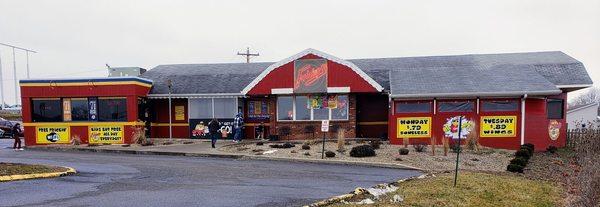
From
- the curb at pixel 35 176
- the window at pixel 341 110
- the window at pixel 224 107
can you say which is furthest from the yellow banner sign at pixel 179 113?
the curb at pixel 35 176

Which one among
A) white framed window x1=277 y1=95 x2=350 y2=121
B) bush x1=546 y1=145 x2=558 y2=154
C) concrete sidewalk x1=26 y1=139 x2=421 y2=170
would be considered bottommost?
bush x1=546 y1=145 x2=558 y2=154

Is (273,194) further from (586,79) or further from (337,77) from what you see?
(586,79)

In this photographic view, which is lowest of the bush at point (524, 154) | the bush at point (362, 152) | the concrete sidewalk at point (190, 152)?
the concrete sidewalk at point (190, 152)

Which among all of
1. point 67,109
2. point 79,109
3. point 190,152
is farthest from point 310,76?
point 67,109

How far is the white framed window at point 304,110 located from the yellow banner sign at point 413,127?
9.87 ft

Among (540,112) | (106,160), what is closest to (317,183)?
(106,160)

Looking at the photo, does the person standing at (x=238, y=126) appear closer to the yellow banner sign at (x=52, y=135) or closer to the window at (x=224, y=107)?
the window at (x=224, y=107)

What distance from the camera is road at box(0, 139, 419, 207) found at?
27.5 feet

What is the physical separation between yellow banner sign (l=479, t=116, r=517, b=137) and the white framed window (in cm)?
648

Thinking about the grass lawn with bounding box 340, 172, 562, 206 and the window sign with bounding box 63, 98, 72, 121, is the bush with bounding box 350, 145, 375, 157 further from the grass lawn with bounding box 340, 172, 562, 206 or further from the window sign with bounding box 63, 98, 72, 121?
the window sign with bounding box 63, 98, 72, 121

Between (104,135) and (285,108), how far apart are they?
9.53 meters

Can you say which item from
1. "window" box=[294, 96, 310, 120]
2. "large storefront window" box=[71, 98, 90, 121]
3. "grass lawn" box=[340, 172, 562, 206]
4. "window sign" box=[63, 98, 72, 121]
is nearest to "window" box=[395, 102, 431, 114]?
"window" box=[294, 96, 310, 120]

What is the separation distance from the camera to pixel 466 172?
1266cm

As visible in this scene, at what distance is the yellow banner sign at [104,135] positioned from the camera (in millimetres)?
22359
